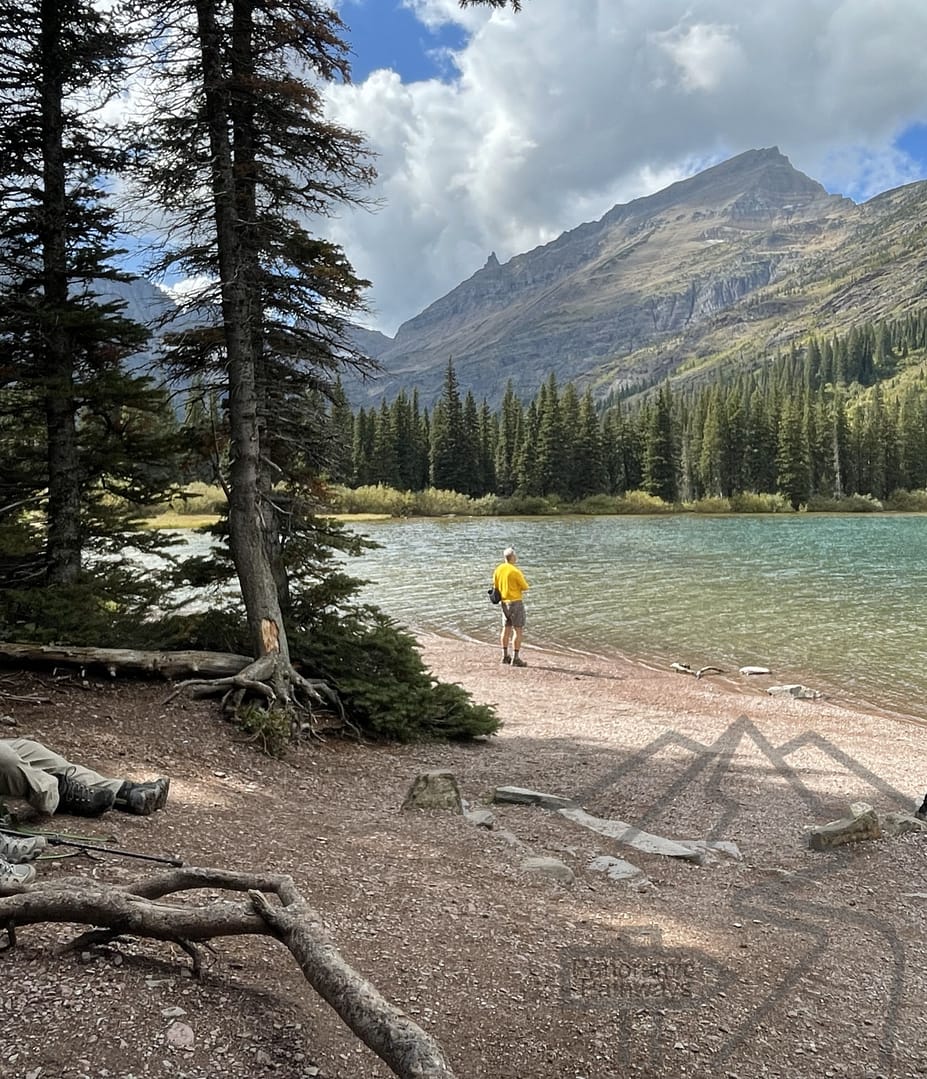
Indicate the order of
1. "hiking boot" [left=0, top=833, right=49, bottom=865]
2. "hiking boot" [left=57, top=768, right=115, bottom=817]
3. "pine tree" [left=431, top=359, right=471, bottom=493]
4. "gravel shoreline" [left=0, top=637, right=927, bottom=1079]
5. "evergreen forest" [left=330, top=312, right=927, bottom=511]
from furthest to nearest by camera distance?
"pine tree" [left=431, top=359, right=471, bottom=493], "evergreen forest" [left=330, top=312, right=927, bottom=511], "hiking boot" [left=57, top=768, right=115, bottom=817], "hiking boot" [left=0, top=833, right=49, bottom=865], "gravel shoreline" [left=0, top=637, right=927, bottom=1079]

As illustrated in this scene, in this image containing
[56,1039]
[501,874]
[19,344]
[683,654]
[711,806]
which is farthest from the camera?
[683,654]

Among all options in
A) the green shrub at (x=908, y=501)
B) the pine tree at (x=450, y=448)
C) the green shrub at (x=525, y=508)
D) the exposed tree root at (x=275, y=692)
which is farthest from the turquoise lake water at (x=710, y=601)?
the green shrub at (x=908, y=501)

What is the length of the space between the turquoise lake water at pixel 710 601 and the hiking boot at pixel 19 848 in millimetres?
13809

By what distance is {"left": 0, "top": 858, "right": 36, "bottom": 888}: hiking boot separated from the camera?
3688mm

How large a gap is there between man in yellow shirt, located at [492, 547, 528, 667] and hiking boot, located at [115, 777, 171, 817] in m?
11.2

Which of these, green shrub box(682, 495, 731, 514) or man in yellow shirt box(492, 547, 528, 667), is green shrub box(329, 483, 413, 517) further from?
man in yellow shirt box(492, 547, 528, 667)

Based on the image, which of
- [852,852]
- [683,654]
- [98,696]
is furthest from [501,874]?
[683,654]

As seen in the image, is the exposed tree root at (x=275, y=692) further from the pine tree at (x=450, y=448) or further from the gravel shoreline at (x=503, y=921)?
the pine tree at (x=450, y=448)

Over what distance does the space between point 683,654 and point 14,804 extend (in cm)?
1557

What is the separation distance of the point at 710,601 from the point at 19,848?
936 inches

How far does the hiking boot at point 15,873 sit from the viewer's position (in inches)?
145

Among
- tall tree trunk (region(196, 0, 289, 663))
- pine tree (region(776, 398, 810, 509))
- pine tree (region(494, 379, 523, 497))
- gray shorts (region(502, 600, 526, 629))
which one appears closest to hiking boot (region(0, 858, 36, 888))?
tall tree trunk (region(196, 0, 289, 663))

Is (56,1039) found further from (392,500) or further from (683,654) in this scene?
(392,500)

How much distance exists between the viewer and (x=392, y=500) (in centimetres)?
8288
